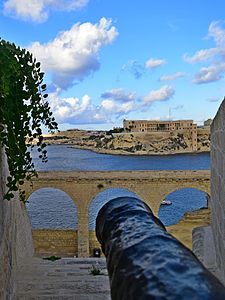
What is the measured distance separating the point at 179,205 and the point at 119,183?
13.1 m

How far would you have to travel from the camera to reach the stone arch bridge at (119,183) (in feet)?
55.7

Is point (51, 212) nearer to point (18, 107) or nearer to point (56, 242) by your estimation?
point (56, 242)

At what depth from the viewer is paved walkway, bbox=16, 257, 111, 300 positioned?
279 centimetres

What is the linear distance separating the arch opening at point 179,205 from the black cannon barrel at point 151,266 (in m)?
22.8

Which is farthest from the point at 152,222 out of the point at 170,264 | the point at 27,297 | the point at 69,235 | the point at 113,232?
the point at 69,235

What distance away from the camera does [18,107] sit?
6.16 ft

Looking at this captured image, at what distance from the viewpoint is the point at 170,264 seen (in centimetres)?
73

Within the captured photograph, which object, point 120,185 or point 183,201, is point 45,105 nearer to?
point 120,185

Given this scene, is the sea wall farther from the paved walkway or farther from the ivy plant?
Result: the ivy plant

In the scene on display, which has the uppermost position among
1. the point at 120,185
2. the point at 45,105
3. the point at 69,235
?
the point at 45,105

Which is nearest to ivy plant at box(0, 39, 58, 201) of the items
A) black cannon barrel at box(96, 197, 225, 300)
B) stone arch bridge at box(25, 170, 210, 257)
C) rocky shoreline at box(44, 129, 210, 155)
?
black cannon barrel at box(96, 197, 225, 300)

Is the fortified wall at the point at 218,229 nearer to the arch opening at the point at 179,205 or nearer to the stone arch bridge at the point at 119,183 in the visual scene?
the stone arch bridge at the point at 119,183

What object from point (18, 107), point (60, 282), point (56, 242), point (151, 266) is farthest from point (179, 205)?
point (151, 266)

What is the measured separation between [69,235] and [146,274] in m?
18.5
